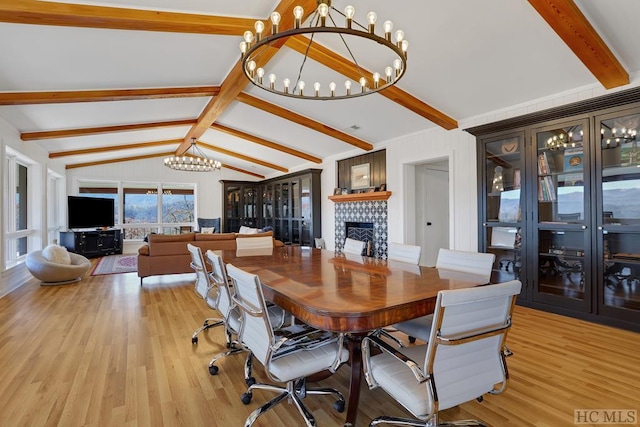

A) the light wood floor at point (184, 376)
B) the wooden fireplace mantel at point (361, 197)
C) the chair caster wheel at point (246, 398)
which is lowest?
the light wood floor at point (184, 376)

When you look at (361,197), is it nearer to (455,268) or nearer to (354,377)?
(455,268)

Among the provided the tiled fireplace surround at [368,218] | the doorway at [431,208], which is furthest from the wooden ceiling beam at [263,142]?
the doorway at [431,208]

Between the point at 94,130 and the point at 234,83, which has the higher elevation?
the point at 234,83

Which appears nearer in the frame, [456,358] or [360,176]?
[456,358]

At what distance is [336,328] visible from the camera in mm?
1342

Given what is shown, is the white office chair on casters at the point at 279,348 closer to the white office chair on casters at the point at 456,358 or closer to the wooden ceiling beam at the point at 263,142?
the white office chair on casters at the point at 456,358

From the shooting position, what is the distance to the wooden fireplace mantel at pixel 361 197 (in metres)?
5.69

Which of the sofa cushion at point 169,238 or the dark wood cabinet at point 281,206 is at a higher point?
the dark wood cabinet at point 281,206

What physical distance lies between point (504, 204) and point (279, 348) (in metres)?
3.46

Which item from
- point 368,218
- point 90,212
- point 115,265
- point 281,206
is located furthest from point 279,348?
point 90,212

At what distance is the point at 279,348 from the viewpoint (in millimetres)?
1533

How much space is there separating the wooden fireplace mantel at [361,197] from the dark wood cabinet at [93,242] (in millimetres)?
5779

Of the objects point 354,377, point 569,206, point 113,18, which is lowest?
point 354,377

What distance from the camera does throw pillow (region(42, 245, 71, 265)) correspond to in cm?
491
